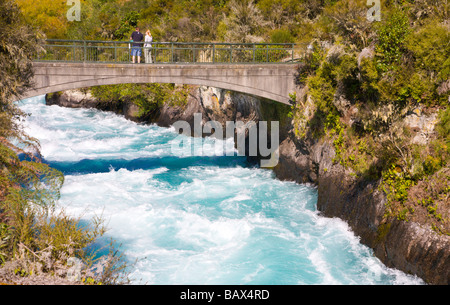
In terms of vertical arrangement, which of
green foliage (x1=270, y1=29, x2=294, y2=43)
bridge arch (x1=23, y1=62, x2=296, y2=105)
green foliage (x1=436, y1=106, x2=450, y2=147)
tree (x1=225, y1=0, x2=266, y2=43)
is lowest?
green foliage (x1=436, y1=106, x2=450, y2=147)

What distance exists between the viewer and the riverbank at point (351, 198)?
38.9 feet

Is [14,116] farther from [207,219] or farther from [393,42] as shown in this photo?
[393,42]

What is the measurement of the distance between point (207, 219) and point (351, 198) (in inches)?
216

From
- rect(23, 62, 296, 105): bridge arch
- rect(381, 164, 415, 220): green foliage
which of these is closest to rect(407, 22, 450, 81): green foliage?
rect(381, 164, 415, 220): green foliage

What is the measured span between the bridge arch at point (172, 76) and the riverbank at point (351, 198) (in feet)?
7.12

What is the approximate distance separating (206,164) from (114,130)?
35.5ft

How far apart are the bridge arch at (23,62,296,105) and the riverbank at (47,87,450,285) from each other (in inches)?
85.5

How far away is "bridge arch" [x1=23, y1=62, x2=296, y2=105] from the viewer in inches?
787

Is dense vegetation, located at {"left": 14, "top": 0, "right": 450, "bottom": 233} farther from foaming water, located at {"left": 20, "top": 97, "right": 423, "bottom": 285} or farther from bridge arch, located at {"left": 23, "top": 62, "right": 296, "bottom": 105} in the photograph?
foaming water, located at {"left": 20, "top": 97, "right": 423, "bottom": 285}

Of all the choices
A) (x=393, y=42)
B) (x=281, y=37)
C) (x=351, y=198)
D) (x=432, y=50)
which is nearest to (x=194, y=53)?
(x=281, y=37)

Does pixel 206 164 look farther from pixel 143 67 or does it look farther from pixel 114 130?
pixel 114 130

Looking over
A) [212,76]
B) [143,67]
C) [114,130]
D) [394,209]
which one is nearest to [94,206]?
[143,67]

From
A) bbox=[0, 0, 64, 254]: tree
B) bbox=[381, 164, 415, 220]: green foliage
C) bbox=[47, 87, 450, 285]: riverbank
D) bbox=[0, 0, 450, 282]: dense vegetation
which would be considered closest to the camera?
bbox=[47, 87, 450, 285]: riverbank

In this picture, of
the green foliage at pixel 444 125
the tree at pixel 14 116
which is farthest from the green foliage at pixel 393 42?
the tree at pixel 14 116
